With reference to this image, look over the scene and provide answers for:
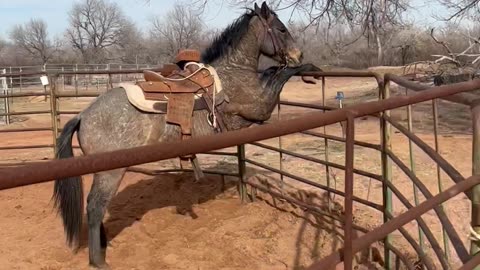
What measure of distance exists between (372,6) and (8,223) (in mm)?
7814

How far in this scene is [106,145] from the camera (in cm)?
402

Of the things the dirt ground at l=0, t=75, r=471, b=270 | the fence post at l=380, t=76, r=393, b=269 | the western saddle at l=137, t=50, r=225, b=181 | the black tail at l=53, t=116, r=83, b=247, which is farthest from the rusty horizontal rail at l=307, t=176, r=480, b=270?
the black tail at l=53, t=116, r=83, b=247

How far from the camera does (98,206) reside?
4.02 m

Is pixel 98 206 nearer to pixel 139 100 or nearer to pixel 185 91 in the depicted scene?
pixel 139 100

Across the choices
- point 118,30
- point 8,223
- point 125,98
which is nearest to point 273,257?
point 125,98

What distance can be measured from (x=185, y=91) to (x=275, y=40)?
1.24 m

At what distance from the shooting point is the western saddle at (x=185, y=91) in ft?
13.5

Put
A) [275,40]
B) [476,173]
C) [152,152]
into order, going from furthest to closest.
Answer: [275,40]
[476,173]
[152,152]

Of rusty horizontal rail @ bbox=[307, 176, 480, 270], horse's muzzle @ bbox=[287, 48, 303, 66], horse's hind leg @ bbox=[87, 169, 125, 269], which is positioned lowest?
horse's hind leg @ bbox=[87, 169, 125, 269]

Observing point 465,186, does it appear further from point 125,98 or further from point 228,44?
point 228,44

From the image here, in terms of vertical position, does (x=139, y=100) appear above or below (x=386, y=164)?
above

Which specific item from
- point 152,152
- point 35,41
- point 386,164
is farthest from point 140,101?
point 35,41

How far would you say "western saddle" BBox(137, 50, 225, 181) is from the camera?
412 cm

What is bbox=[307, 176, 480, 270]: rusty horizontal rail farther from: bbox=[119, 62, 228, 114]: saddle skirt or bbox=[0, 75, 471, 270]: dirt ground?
bbox=[119, 62, 228, 114]: saddle skirt
